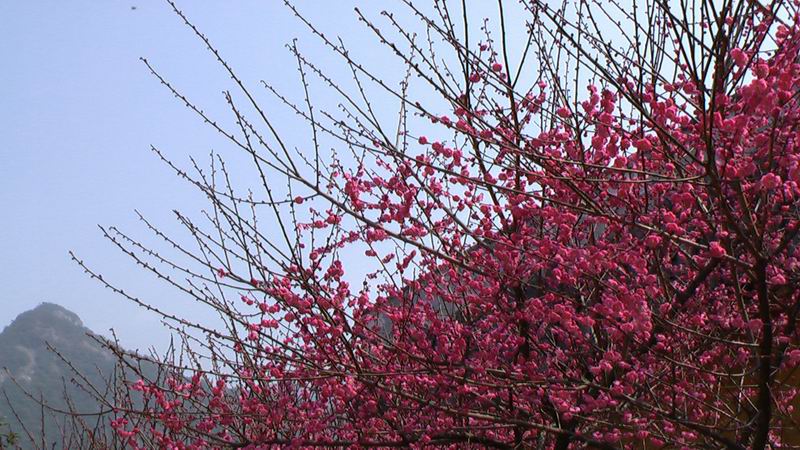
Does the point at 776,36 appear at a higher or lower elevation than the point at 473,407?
higher

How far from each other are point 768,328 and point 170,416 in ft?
13.2

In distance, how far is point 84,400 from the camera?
7594 cm

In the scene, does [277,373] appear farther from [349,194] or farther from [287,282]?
[349,194]

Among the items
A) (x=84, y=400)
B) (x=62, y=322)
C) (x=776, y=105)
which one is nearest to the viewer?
(x=776, y=105)

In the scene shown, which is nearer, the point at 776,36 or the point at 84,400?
the point at 776,36

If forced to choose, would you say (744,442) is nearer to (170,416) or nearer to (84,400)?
(170,416)

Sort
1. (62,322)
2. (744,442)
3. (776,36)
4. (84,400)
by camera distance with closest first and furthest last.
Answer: (776,36), (744,442), (84,400), (62,322)

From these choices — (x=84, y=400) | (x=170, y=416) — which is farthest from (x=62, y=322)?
(x=170, y=416)

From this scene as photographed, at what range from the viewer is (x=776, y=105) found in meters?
3.02

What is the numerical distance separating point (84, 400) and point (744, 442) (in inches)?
3115

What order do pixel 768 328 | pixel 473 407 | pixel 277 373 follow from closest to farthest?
pixel 768 328
pixel 277 373
pixel 473 407

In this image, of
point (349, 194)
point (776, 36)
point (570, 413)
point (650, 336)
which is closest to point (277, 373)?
point (349, 194)

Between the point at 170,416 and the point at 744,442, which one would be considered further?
the point at 170,416

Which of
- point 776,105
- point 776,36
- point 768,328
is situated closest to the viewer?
point 776,105
